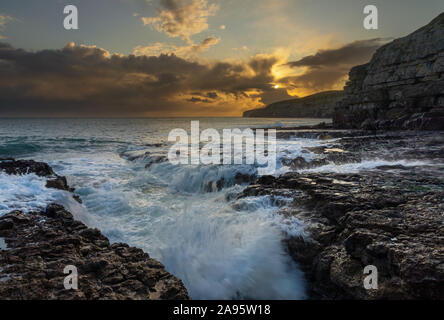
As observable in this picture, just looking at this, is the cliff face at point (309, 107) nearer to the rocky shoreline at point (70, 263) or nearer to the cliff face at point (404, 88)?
the cliff face at point (404, 88)

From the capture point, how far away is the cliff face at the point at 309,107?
12556cm

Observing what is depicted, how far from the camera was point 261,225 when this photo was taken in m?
5.51

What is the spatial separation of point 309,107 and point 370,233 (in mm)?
153967

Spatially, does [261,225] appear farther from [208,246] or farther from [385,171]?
[385,171]

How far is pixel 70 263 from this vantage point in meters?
3.42

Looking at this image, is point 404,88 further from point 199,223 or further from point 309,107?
point 309,107

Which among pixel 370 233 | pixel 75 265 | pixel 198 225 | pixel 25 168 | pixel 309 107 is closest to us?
pixel 75 265

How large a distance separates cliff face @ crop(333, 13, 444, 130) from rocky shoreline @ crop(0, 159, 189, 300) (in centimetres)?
2909
